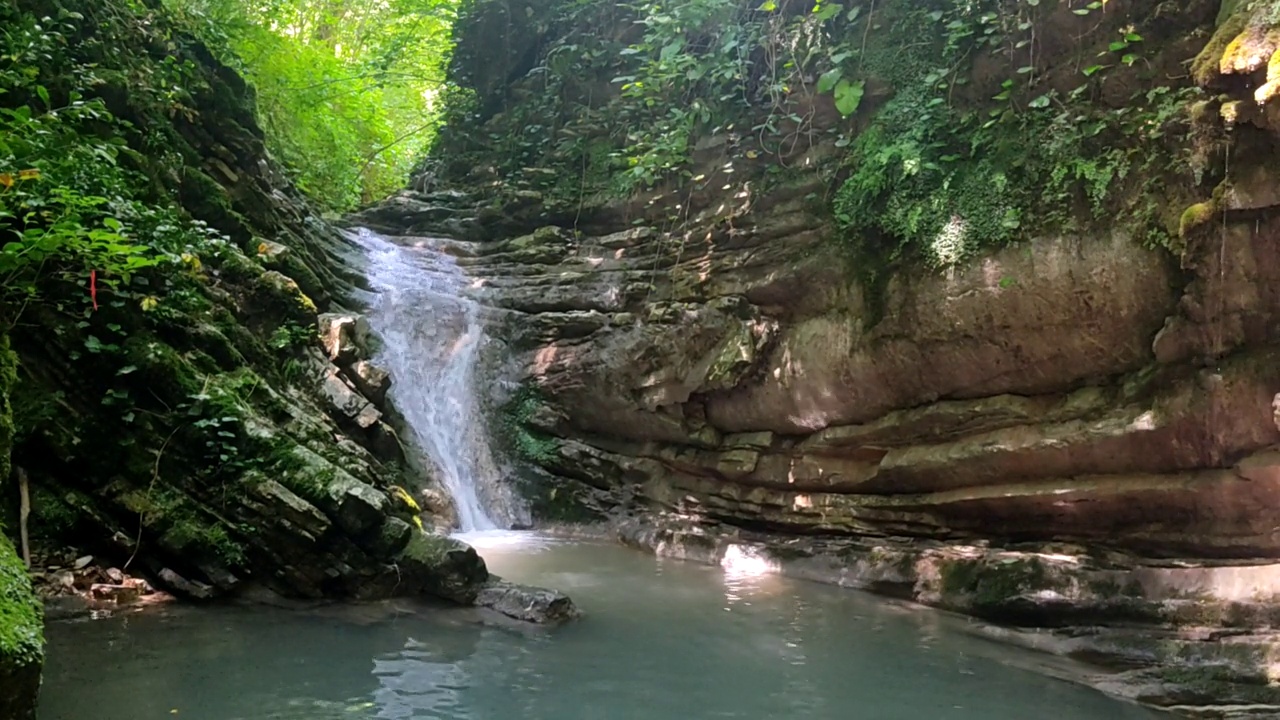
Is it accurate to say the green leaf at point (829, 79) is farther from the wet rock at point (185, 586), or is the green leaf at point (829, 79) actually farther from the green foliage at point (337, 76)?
the green foliage at point (337, 76)

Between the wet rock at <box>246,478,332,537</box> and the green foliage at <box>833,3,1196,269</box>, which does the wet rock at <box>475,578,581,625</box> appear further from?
Result: the green foliage at <box>833,3,1196,269</box>

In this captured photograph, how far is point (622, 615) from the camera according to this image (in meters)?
6.36

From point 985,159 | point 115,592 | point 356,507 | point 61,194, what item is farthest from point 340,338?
point 985,159

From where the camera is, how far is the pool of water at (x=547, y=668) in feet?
13.7

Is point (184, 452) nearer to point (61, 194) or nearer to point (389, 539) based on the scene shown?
point (389, 539)

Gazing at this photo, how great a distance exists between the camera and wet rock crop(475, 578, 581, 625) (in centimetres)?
598

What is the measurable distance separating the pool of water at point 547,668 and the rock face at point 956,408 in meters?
1.13

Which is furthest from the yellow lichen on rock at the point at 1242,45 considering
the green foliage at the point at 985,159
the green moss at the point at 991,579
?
the green moss at the point at 991,579

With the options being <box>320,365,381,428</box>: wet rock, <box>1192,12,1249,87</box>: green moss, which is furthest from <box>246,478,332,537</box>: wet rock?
<box>1192,12,1249,87</box>: green moss

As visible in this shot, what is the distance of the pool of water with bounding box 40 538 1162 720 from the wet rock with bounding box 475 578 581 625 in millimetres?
177

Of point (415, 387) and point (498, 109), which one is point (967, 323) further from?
point (498, 109)

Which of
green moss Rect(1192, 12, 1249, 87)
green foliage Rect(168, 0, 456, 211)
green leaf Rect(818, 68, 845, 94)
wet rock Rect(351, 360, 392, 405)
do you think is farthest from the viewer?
green foliage Rect(168, 0, 456, 211)

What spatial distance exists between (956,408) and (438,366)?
7.10 meters

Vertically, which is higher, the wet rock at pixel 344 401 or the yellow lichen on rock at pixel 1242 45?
the yellow lichen on rock at pixel 1242 45
